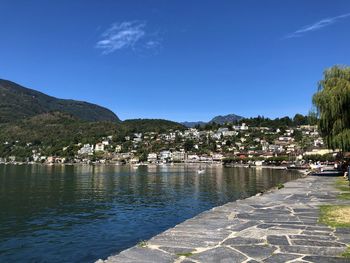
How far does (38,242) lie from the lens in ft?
59.5

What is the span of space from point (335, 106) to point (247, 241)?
27.7m

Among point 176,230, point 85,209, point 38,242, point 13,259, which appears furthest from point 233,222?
point 85,209

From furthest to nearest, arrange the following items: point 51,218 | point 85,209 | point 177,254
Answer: point 85,209 < point 51,218 < point 177,254

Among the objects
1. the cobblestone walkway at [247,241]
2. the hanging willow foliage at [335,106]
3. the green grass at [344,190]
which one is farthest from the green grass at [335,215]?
the hanging willow foliage at [335,106]

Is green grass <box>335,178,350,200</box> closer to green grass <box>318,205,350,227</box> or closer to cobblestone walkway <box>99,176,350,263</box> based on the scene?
green grass <box>318,205,350,227</box>

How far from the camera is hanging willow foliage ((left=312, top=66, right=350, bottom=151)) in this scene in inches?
1348

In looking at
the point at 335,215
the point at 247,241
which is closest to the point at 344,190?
Answer: the point at 335,215

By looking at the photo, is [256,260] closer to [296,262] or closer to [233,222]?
[296,262]

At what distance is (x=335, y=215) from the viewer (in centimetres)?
1368

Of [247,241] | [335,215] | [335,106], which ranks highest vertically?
[335,106]

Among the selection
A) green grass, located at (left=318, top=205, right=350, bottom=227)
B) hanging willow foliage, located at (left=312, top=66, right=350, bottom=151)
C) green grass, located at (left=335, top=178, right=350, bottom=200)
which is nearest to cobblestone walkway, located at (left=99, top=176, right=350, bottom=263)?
green grass, located at (left=318, top=205, right=350, bottom=227)

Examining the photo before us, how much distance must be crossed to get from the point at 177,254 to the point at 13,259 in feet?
30.9

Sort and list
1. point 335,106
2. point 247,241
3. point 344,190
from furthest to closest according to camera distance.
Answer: point 335,106
point 344,190
point 247,241

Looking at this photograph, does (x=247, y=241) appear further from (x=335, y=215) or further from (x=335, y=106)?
(x=335, y=106)
